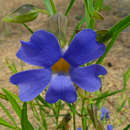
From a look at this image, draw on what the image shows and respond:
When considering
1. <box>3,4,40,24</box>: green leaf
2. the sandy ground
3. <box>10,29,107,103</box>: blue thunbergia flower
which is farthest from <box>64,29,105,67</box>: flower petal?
the sandy ground

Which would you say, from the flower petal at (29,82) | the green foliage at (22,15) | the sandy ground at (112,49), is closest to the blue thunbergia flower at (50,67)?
the flower petal at (29,82)

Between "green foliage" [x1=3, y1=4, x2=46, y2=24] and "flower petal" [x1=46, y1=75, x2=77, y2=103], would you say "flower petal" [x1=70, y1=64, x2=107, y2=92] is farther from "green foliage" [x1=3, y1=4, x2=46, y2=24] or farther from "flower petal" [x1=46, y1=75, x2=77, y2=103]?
"green foliage" [x1=3, y1=4, x2=46, y2=24]

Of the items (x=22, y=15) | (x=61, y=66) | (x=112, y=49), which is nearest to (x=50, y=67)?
(x=61, y=66)

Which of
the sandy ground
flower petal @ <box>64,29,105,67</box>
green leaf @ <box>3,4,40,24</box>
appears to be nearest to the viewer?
flower petal @ <box>64,29,105,67</box>

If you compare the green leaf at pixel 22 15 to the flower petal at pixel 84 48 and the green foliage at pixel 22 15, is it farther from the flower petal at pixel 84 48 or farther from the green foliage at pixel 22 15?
the flower petal at pixel 84 48

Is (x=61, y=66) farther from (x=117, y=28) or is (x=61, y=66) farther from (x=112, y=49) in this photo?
(x=112, y=49)

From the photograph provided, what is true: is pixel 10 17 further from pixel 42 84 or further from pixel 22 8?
pixel 42 84
